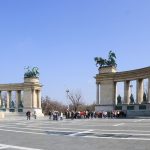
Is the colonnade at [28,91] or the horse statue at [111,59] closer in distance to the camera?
the horse statue at [111,59]

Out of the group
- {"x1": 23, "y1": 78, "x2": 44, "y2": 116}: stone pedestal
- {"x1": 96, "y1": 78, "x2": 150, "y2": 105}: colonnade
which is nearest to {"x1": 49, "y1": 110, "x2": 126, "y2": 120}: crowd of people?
{"x1": 96, "y1": 78, "x2": 150, "y2": 105}: colonnade

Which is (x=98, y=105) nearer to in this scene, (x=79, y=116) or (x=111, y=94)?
(x=111, y=94)

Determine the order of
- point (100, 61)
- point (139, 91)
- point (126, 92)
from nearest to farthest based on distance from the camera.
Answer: point (139, 91) < point (126, 92) < point (100, 61)

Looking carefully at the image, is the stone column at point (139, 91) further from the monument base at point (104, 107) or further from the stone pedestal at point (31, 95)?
the stone pedestal at point (31, 95)

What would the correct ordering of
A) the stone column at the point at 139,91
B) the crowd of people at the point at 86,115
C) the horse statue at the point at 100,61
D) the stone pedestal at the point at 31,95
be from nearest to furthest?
the crowd of people at the point at 86,115 → the stone column at the point at 139,91 → the horse statue at the point at 100,61 → the stone pedestal at the point at 31,95

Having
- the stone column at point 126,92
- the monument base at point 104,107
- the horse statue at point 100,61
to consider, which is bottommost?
the monument base at point 104,107

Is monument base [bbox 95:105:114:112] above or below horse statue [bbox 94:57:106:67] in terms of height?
below

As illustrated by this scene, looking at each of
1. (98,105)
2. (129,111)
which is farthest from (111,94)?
(129,111)

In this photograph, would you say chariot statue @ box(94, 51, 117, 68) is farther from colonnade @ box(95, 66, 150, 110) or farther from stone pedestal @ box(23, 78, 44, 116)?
stone pedestal @ box(23, 78, 44, 116)

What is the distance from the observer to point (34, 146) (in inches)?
719

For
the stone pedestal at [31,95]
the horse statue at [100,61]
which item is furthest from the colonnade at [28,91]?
the horse statue at [100,61]

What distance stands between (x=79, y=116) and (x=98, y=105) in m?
12.1

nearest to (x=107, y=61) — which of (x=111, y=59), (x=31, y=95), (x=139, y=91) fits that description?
(x=111, y=59)

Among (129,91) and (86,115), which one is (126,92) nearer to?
(129,91)
